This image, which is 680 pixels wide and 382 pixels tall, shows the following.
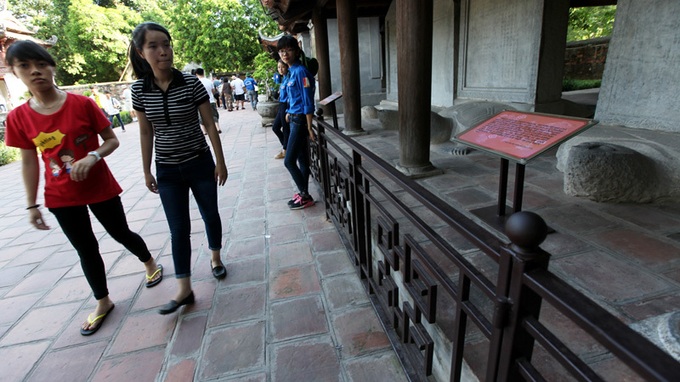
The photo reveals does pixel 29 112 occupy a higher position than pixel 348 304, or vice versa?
pixel 29 112

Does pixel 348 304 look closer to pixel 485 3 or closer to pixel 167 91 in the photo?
pixel 167 91

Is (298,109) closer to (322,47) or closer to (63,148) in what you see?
(63,148)

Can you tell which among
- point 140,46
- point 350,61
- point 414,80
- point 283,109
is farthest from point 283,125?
Result: point 140,46

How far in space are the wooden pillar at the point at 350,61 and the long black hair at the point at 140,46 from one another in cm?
401

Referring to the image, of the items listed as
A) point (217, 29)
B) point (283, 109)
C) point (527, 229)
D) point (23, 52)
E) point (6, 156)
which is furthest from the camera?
point (217, 29)

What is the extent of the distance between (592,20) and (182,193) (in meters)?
22.0

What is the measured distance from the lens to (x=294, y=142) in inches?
157

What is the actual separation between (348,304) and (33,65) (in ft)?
7.81

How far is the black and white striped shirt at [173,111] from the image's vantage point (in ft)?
7.22

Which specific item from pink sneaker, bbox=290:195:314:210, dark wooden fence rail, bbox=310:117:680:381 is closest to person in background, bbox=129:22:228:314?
dark wooden fence rail, bbox=310:117:680:381

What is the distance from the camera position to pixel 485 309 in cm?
170

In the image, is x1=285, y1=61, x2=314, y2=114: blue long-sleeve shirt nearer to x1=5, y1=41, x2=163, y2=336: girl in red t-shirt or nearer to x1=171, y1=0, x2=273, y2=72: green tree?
x1=5, y1=41, x2=163, y2=336: girl in red t-shirt

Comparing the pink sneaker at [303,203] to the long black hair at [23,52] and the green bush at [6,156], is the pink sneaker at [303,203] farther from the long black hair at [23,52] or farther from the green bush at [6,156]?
the green bush at [6,156]

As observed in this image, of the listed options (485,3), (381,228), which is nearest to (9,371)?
(381,228)
